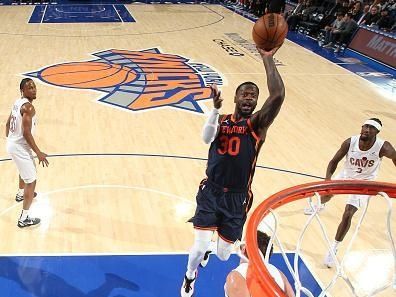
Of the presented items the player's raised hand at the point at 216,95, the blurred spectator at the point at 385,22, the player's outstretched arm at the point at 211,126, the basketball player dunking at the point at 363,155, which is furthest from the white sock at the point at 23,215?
the blurred spectator at the point at 385,22

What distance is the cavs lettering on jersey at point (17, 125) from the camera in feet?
14.9

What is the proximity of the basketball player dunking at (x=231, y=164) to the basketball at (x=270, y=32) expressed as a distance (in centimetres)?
11

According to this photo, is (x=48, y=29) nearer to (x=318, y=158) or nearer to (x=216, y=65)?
(x=216, y=65)

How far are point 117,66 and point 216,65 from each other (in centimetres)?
242

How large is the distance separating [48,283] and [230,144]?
6.78 ft

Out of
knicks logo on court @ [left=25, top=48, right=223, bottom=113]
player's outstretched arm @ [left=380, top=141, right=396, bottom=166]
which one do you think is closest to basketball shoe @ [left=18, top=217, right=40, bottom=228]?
player's outstretched arm @ [left=380, top=141, right=396, bottom=166]

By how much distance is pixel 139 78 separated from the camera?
10.1m

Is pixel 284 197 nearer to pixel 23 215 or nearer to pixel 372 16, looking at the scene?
pixel 23 215

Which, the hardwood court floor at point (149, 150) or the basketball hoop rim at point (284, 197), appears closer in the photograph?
the basketball hoop rim at point (284, 197)

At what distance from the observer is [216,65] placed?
38.0ft

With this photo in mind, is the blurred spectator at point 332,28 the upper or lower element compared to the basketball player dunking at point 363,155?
lower

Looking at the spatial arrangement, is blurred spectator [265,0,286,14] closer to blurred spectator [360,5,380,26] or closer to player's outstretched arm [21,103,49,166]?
blurred spectator [360,5,380,26]

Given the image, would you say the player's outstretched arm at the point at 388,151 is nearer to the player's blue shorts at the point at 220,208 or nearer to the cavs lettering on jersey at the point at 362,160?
the cavs lettering on jersey at the point at 362,160

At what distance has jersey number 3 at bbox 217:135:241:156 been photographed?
352 cm
